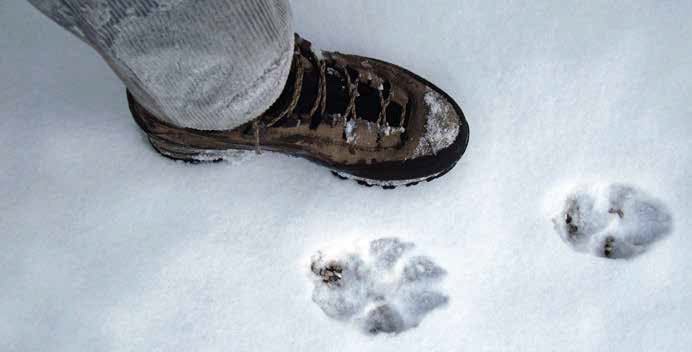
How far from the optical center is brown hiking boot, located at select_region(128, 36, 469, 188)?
823 mm

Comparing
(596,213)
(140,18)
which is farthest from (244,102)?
(596,213)

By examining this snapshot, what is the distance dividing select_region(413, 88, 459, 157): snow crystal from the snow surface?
10 cm

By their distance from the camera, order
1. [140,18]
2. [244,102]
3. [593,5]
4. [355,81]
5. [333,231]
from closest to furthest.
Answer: [140,18], [244,102], [355,81], [333,231], [593,5]

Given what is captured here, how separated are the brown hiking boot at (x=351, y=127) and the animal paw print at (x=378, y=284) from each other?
0.51ft

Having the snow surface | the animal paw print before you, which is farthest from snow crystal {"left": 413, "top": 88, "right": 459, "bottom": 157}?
the animal paw print

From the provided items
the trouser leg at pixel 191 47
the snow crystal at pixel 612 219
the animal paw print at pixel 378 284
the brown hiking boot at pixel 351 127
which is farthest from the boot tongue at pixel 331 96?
the snow crystal at pixel 612 219

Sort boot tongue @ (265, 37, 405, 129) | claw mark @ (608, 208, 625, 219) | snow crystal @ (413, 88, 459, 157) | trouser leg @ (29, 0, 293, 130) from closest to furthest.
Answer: trouser leg @ (29, 0, 293, 130) < boot tongue @ (265, 37, 405, 129) < snow crystal @ (413, 88, 459, 157) < claw mark @ (608, 208, 625, 219)

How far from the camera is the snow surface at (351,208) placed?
38.3 inches

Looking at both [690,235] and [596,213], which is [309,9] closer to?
[596,213]

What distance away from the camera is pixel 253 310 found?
974mm

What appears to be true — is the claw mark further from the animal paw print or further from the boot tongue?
the boot tongue

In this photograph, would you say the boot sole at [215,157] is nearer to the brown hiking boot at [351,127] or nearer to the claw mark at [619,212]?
the brown hiking boot at [351,127]

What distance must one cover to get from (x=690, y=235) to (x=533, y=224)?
1.10 feet

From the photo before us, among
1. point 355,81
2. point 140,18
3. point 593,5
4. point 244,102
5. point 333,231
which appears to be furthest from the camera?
point 593,5
